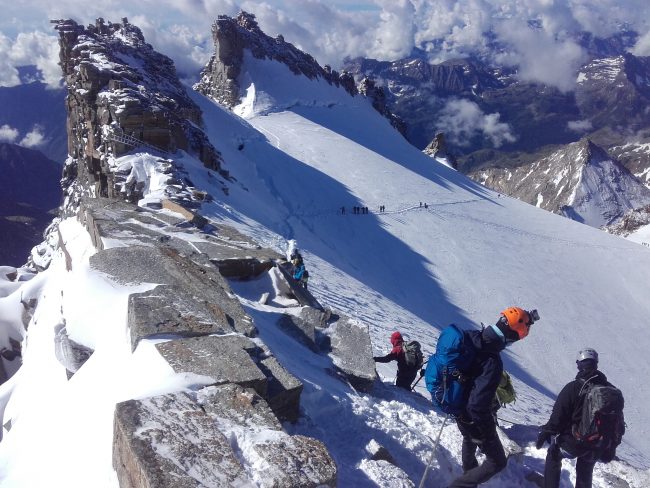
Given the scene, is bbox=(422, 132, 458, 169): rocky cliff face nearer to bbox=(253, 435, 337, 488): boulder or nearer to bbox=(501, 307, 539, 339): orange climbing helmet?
bbox=(501, 307, 539, 339): orange climbing helmet

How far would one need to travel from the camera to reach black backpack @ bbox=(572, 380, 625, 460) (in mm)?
5746

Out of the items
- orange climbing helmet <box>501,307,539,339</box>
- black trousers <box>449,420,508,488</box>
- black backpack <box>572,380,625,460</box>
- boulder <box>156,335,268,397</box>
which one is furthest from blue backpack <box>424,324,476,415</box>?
boulder <box>156,335,268,397</box>

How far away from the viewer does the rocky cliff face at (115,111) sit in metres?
27.7

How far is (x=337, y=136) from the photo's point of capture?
193 feet

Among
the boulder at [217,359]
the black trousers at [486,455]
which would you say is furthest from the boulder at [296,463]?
the black trousers at [486,455]

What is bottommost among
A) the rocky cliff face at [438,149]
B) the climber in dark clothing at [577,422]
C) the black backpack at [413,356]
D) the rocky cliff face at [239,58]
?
the black backpack at [413,356]

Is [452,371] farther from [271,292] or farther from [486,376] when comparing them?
[271,292]

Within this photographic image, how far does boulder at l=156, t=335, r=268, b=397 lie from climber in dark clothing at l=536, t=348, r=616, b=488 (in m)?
3.46

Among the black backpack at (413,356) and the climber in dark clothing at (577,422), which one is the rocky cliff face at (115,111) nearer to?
the black backpack at (413,356)

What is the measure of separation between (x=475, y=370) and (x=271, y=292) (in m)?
6.97

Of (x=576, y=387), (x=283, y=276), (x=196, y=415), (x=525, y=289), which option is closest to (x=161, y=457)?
(x=196, y=415)

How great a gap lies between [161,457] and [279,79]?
70.0 metres

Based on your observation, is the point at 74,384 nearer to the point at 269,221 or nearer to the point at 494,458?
the point at 494,458

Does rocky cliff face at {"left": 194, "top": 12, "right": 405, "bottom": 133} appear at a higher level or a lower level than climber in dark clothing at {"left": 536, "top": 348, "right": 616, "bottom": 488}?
higher
